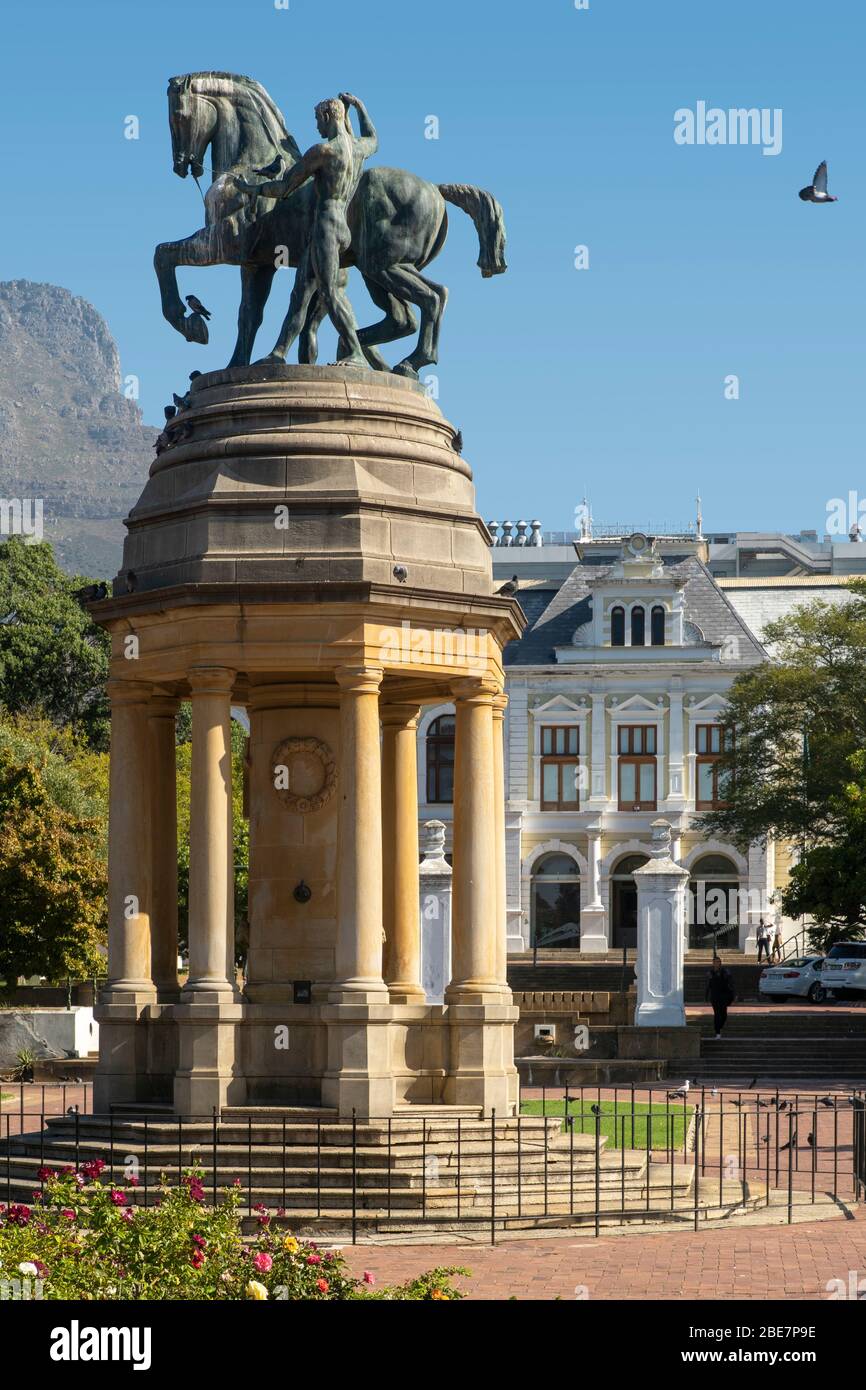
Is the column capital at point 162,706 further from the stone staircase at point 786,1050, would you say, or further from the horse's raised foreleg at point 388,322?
the stone staircase at point 786,1050

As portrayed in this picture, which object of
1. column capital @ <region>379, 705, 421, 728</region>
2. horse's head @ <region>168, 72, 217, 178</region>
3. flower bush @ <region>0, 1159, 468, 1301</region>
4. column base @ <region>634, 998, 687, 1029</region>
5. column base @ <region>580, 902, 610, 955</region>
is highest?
horse's head @ <region>168, 72, 217, 178</region>

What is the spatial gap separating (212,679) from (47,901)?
2037 cm

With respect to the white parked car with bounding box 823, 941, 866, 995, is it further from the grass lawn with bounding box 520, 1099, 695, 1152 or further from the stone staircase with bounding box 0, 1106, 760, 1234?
the stone staircase with bounding box 0, 1106, 760, 1234

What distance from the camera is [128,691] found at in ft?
78.3

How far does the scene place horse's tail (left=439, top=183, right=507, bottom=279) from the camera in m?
26.2

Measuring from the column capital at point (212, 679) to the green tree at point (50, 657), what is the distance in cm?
5397

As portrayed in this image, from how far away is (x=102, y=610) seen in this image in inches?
936

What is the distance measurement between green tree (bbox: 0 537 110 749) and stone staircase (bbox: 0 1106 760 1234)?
2153 inches

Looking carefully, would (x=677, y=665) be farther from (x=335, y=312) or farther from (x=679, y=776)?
(x=335, y=312)

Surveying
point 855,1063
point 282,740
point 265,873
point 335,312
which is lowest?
point 855,1063

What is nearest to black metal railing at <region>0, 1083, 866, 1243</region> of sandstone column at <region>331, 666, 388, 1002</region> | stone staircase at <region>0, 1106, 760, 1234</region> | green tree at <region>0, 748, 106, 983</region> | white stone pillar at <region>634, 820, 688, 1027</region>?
stone staircase at <region>0, 1106, 760, 1234</region>

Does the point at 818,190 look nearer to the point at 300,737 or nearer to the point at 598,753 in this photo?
the point at 300,737
